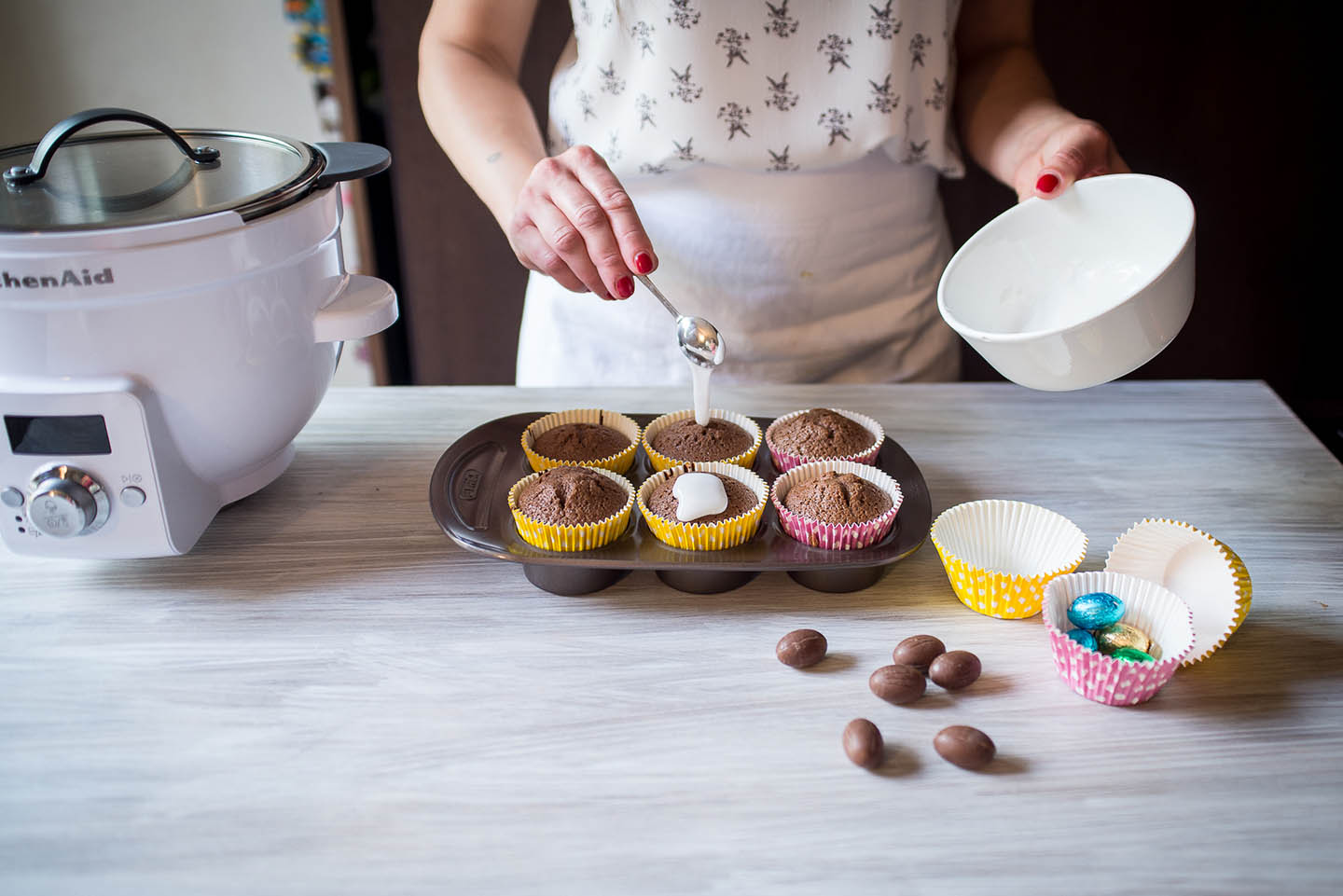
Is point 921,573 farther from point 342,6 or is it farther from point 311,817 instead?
point 342,6

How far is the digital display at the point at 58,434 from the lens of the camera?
0.84 metres

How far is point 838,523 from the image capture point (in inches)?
36.5

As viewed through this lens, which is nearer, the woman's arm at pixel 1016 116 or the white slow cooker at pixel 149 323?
the white slow cooker at pixel 149 323

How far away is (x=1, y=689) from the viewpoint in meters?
0.81

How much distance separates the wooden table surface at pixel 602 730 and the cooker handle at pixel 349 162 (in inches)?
13.5

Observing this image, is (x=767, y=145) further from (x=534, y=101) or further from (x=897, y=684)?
(x=534, y=101)

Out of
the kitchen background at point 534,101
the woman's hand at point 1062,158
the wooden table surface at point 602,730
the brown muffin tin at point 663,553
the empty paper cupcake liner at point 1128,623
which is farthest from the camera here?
the kitchen background at point 534,101

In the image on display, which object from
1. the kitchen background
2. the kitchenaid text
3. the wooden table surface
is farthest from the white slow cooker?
the kitchen background

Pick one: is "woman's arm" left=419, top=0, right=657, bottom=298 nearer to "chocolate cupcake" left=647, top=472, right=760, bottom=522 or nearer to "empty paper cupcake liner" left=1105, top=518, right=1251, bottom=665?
"chocolate cupcake" left=647, top=472, right=760, bottom=522

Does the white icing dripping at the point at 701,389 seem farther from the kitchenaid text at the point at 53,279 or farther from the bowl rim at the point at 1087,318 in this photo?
the kitchenaid text at the point at 53,279

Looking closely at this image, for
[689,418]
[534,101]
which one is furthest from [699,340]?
[534,101]

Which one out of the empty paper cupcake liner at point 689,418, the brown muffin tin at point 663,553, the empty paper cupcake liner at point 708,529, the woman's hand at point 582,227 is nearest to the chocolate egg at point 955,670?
the brown muffin tin at point 663,553

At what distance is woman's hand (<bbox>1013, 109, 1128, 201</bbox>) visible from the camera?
3.28 feet

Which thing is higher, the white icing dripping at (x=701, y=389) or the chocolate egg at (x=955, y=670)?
the white icing dripping at (x=701, y=389)
